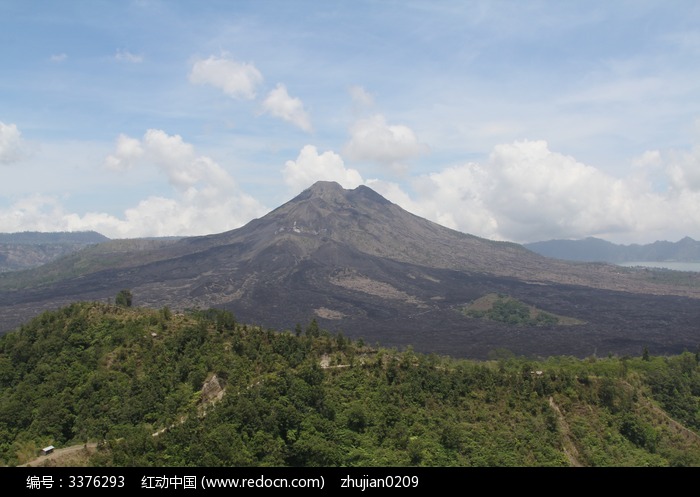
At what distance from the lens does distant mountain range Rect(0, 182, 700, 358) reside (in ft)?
306

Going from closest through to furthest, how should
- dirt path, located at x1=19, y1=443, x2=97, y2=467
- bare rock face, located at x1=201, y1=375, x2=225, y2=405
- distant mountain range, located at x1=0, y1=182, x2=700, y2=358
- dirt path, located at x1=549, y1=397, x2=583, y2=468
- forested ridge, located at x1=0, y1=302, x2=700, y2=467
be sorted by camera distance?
dirt path, located at x1=19, y1=443, x2=97, y2=467 → forested ridge, located at x1=0, y1=302, x2=700, y2=467 → bare rock face, located at x1=201, y1=375, x2=225, y2=405 → dirt path, located at x1=549, y1=397, x2=583, y2=468 → distant mountain range, located at x1=0, y1=182, x2=700, y2=358

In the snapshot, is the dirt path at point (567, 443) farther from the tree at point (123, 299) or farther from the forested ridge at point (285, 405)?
the tree at point (123, 299)

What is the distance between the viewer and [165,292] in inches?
4796

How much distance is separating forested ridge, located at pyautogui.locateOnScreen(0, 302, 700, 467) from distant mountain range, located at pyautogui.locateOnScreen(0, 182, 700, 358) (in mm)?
47215

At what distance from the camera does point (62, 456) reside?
19422mm

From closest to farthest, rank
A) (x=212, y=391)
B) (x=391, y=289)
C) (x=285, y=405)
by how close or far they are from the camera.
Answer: (x=285, y=405) → (x=212, y=391) → (x=391, y=289)

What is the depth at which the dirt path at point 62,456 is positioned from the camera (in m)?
18.7

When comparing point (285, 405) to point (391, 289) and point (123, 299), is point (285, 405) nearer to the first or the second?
point (123, 299)

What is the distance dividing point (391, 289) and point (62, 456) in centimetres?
11639

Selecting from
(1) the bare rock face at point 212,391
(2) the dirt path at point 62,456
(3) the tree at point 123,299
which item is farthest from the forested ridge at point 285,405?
(3) the tree at point 123,299

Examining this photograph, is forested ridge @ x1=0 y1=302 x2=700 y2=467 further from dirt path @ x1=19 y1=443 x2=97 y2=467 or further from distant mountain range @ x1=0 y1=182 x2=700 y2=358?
distant mountain range @ x1=0 y1=182 x2=700 y2=358

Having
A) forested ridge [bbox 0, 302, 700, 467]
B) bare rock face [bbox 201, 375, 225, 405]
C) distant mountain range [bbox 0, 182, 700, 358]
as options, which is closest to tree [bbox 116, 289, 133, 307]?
forested ridge [bbox 0, 302, 700, 467]

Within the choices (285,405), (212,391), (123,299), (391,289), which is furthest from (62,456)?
(391,289)

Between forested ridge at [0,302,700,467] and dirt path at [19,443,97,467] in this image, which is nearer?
dirt path at [19,443,97,467]
